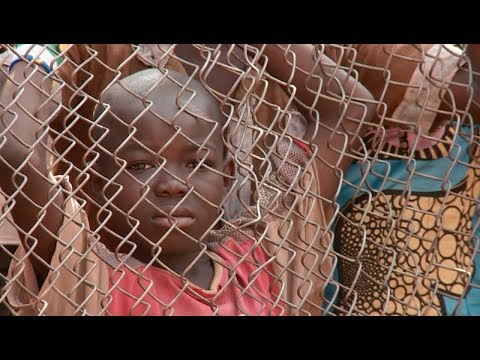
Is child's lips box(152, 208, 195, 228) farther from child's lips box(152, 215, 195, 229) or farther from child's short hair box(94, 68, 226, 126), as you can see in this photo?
child's short hair box(94, 68, 226, 126)

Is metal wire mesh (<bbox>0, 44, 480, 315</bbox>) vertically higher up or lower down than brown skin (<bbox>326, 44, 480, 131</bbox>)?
lower down

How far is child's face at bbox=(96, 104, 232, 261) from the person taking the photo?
104 inches

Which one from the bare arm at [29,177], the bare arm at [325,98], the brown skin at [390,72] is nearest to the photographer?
the bare arm at [29,177]

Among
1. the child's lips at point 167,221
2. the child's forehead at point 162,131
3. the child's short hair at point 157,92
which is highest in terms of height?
the child's short hair at point 157,92

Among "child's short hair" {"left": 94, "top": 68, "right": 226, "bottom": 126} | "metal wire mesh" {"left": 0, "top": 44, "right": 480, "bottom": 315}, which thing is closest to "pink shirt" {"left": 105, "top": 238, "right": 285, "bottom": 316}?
"metal wire mesh" {"left": 0, "top": 44, "right": 480, "bottom": 315}

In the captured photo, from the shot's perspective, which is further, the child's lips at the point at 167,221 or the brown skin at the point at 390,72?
the brown skin at the point at 390,72

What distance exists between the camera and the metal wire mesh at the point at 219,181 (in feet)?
8.21

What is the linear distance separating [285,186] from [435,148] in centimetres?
78

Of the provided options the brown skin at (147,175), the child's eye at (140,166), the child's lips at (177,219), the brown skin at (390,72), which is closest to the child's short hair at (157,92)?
the brown skin at (147,175)

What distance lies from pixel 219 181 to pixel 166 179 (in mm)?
220

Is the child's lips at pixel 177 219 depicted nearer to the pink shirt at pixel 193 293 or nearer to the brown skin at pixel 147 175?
the brown skin at pixel 147 175

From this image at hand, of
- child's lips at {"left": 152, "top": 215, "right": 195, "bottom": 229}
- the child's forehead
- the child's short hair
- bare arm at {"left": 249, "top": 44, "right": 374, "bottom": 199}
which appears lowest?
child's lips at {"left": 152, "top": 215, "right": 195, "bottom": 229}

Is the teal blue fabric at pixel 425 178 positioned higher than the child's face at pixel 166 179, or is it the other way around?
the teal blue fabric at pixel 425 178

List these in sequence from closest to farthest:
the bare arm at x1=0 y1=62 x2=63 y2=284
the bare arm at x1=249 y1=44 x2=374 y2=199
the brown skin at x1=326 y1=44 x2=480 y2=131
→ the bare arm at x1=0 y1=62 x2=63 y2=284 < the bare arm at x1=249 y1=44 x2=374 y2=199 < the brown skin at x1=326 y1=44 x2=480 y2=131
